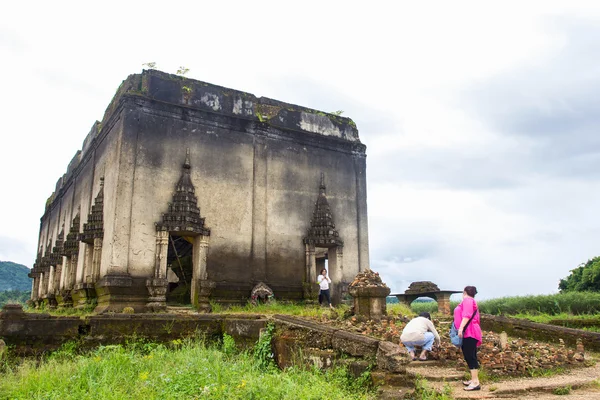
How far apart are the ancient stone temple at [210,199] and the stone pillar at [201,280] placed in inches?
1.1

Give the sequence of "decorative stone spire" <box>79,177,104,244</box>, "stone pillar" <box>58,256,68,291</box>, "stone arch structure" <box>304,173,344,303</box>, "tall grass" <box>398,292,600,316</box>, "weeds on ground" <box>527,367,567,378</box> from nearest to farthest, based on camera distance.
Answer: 1. "weeds on ground" <box>527,367,567,378</box>
2. "decorative stone spire" <box>79,177,104,244</box>
3. "stone arch structure" <box>304,173,344,303</box>
4. "stone pillar" <box>58,256,68,291</box>
5. "tall grass" <box>398,292,600,316</box>

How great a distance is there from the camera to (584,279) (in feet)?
90.9

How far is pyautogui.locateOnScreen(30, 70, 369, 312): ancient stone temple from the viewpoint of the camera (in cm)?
1278

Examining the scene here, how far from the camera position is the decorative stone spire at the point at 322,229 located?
591 inches

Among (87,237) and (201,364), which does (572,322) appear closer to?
(201,364)

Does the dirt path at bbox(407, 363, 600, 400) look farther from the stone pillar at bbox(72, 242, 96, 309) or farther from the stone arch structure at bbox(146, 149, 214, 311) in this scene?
the stone pillar at bbox(72, 242, 96, 309)

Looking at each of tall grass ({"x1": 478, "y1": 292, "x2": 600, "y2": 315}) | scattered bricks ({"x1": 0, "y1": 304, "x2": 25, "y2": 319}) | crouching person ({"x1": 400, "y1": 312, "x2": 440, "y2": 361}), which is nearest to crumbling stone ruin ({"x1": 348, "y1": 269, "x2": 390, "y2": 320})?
crouching person ({"x1": 400, "y1": 312, "x2": 440, "y2": 361})

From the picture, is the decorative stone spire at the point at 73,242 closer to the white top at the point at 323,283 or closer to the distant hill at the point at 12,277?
the white top at the point at 323,283

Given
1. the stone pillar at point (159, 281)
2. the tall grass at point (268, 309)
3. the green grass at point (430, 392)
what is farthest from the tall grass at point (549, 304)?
the green grass at point (430, 392)

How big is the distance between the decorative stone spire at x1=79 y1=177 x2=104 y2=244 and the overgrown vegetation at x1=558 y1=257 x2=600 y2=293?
22793 millimetres

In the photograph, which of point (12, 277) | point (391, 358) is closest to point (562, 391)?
point (391, 358)

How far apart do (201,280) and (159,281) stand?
3.48 feet

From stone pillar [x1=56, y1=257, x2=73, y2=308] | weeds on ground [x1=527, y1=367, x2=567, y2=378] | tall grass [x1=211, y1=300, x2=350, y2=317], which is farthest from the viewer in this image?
stone pillar [x1=56, y1=257, x2=73, y2=308]

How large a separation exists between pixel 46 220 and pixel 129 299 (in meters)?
13.8
